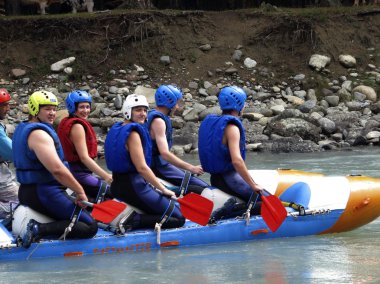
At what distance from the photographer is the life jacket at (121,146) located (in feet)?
27.7

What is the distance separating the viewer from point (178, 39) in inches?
960

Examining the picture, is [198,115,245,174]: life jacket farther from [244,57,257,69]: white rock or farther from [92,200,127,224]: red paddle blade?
[244,57,257,69]: white rock

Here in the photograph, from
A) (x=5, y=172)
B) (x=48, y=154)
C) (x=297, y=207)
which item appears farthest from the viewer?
(x=297, y=207)

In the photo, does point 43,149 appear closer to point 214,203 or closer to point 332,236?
point 214,203

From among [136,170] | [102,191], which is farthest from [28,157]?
[102,191]

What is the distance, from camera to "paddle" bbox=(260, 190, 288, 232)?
29.2 feet

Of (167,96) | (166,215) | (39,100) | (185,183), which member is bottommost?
(185,183)

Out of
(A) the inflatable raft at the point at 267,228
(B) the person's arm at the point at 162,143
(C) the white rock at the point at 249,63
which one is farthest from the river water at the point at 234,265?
(C) the white rock at the point at 249,63

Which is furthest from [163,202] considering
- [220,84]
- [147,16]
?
[147,16]

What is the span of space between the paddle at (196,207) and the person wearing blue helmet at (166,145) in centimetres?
73

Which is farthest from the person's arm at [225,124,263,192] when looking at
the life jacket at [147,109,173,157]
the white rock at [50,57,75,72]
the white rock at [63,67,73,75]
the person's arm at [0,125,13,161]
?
the white rock at [50,57,75,72]

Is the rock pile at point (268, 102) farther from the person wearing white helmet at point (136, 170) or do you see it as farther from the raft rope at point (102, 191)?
the person wearing white helmet at point (136, 170)

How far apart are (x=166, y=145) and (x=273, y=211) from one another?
1.30 metres

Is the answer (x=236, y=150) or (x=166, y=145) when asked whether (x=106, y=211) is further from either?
(x=166, y=145)
